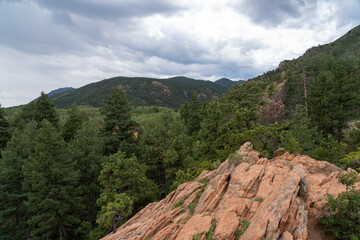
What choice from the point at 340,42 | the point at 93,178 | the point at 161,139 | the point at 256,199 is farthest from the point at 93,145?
the point at 340,42

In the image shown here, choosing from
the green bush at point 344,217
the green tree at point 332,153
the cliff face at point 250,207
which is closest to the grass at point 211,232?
the cliff face at point 250,207

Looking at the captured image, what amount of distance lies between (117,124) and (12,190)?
46.3 ft

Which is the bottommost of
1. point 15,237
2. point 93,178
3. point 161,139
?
point 15,237

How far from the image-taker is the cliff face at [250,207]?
768 cm

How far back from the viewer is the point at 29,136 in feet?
80.7

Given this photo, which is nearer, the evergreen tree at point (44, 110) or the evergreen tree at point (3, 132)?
the evergreen tree at point (3, 132)

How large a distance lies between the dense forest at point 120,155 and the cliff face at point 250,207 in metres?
4.86

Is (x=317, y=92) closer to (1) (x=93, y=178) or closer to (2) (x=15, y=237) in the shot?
(1) (x=93, y=178)

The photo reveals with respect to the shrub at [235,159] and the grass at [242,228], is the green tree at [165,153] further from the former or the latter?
the grass at [242,228]

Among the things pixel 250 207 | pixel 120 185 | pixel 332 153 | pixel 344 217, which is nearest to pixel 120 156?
pixel 120 185

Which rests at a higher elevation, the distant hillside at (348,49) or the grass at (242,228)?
the distant hillside at (348,49)

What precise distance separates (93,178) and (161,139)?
1017cm

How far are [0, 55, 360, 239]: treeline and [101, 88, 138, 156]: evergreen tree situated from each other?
134 millimetres

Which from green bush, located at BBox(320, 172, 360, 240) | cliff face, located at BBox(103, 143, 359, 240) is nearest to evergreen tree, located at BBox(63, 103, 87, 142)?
cliff face, located at BBox(103, 143, 359, 240)
